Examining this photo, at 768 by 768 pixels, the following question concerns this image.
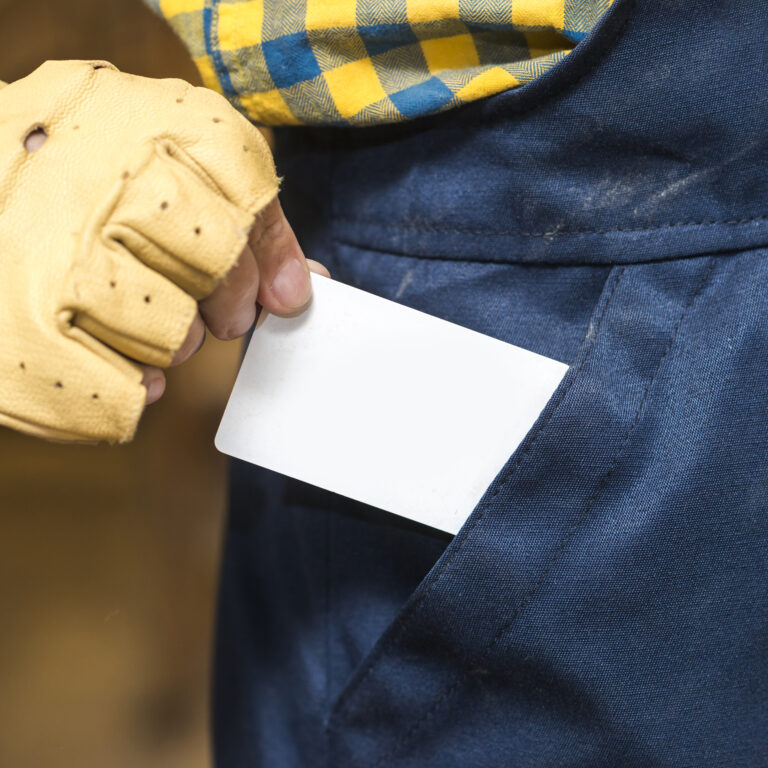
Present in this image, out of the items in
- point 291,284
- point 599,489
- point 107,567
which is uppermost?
point 291,284

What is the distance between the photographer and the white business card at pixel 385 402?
35 cm

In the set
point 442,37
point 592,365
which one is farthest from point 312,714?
point 442,37

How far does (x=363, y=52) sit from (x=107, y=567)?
18.1 inches

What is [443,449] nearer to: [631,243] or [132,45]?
[631,243]

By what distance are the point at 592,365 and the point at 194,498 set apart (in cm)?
48

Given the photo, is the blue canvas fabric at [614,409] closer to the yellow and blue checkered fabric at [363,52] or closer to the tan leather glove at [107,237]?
the yellow and blue checkered fabric at [363,52]

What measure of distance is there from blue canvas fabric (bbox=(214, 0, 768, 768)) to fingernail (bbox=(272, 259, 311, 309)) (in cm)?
10

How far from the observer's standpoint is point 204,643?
719mm

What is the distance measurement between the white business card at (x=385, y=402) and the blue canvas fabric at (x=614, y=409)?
0.08 feet

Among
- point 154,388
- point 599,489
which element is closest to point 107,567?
point 154,388

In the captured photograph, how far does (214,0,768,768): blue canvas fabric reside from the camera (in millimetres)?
320

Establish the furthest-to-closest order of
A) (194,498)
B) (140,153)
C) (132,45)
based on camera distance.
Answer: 1. (194,498)
2. (132,45)
3. (140,153)

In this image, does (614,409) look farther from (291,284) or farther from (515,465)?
(291,284)

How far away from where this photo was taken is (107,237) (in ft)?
0.87
